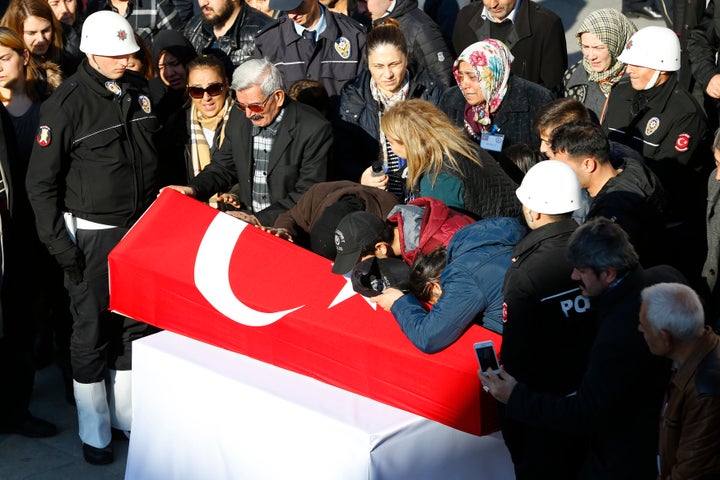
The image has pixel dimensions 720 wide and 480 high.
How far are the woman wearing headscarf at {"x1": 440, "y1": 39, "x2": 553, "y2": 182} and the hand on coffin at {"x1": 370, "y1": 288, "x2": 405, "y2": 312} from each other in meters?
1.60

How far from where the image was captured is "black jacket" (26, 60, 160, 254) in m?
5.02

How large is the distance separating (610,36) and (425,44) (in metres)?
1.39

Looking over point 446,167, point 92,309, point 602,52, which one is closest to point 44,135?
point 92,309

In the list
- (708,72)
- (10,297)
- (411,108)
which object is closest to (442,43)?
(708,72)

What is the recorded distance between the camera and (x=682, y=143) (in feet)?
17.0

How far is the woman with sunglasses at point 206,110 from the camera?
5785 millimetres

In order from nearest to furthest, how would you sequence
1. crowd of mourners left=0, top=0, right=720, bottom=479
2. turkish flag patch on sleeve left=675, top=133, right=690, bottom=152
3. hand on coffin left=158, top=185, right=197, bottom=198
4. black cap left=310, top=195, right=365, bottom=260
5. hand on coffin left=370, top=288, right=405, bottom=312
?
crowd of mourners left=0, top=0, right=720, bottom=479 < hand on coffin left=370, top=288, right=405, bottom=312 < black cap left=310, top=195, right=365, bottom=260 < hand on coffin left=158, top=185, right=197, bottom=198 < turkish flag patch on sleeve left=675, top=133, right=690, bottom=152

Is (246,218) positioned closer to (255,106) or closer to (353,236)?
(255,106)

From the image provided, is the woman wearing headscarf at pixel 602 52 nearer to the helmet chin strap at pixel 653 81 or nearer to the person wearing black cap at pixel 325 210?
the helmet chin strap at pixel 653 81

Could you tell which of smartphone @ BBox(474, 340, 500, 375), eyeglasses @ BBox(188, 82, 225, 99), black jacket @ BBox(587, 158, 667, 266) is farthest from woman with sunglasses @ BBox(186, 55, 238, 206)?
smartphone @ BBox(474, 340, 500, 375)

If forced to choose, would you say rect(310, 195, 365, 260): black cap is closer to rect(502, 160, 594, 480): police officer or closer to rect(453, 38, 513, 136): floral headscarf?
rect(502, 160, 594, 480): police officer

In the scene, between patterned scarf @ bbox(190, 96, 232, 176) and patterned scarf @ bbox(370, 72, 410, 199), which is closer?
patterned scarf @ bbox(370, 72, 410, 199)

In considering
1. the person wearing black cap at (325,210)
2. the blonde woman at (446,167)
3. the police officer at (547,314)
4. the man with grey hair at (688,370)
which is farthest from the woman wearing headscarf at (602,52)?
the man with grey hair at (688,370)

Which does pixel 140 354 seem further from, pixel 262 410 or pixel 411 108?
pixel 411 108
